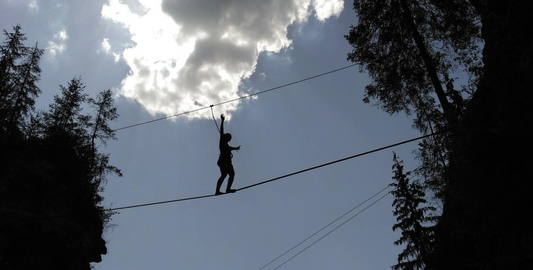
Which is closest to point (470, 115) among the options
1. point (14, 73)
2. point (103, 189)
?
point (103, 189)

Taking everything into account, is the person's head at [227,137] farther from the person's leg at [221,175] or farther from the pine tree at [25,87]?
the pine tree at [25,87]

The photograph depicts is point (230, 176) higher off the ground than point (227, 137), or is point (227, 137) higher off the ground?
point (227, 137)

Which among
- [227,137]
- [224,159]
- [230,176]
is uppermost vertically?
[227,137]

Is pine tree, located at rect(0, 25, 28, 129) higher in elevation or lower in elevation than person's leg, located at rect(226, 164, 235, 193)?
higher

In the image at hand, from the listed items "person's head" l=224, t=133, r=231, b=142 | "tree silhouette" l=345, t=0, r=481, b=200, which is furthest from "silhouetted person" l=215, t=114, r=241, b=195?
"tree silhouette" l=345, t=0, r=481, b=200

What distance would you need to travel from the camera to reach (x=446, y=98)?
12.9 m

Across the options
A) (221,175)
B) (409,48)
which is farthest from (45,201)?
(409,48)

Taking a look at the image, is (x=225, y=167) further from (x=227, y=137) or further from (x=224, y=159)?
(x=227, y=137)

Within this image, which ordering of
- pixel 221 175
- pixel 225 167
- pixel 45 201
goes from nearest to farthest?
pixel 225 167 → pixel 221 175 → pixel 45 201

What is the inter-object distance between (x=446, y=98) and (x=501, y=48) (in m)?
6.32

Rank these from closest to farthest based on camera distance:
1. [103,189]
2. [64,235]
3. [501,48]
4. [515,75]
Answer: [515,75] → [501,48] → [64,235] → [103,189]

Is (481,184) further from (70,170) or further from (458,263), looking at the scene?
(70,170)

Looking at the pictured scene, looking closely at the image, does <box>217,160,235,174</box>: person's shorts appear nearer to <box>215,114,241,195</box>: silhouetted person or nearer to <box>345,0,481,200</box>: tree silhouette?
<box>215,114,241,195</box>: silhouetted person

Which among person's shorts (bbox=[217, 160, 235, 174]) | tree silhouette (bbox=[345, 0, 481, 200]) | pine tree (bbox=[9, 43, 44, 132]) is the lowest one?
person's shorts (bbox=[217, 160, 235, 174])
